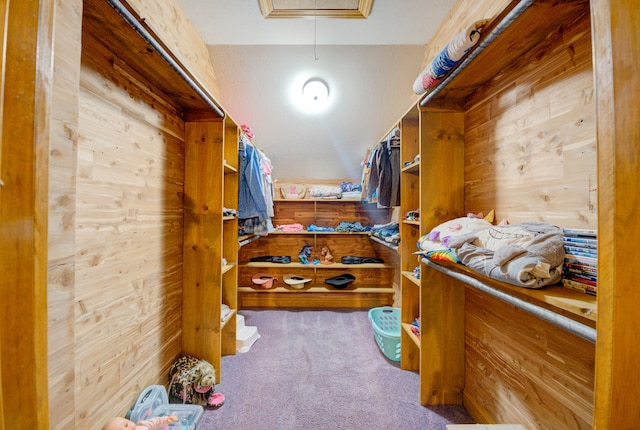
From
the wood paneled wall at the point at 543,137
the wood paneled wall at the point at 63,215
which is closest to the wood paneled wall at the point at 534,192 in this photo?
the wood paneled wall at the point at 543,137

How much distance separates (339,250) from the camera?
3270mm

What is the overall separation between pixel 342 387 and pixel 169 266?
54.0 inches

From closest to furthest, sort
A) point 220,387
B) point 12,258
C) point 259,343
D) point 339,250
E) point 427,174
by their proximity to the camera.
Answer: point 12,258 → point 427,174 → point 220,387 → point 259,343 → point 339,250

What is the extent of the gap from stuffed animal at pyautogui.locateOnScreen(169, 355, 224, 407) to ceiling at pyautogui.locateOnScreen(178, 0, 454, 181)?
2340 millimetres

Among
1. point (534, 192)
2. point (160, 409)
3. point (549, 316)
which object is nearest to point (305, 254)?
point (160, 409)

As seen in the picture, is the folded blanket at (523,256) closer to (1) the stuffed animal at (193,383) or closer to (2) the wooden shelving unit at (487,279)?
(2) the wooden shelving unit at (487,279)

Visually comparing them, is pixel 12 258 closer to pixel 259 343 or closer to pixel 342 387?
pixel 342 387

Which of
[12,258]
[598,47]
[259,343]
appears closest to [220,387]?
[259,343]

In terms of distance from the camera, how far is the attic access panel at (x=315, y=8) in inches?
66.8

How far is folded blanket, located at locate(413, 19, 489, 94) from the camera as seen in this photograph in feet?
2.87

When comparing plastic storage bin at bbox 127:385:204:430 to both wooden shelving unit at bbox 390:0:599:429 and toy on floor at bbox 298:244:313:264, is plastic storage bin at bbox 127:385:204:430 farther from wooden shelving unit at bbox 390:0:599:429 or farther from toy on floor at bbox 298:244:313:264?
toy on floor at bbox 298:244:313:264

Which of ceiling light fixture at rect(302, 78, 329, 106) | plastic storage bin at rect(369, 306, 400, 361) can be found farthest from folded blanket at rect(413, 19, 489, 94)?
plastic storage bin at rect(369, 306, 400, 361)

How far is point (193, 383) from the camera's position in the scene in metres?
1.38

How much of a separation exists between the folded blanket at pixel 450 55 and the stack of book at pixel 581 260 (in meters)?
0.77
